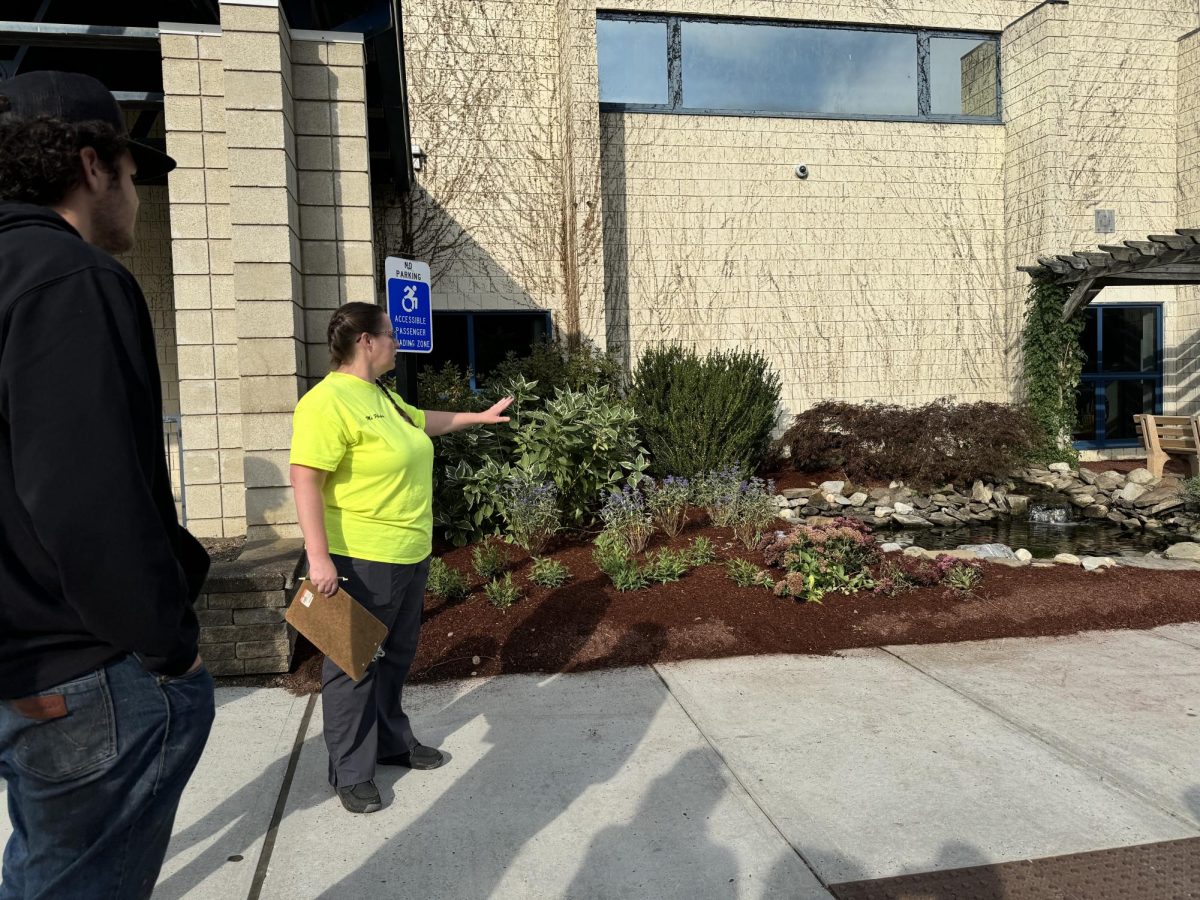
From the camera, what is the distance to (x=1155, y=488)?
34.6 feet

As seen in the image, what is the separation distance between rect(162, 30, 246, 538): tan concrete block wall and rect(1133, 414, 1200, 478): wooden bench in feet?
36.4

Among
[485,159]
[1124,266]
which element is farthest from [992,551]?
[485,159]

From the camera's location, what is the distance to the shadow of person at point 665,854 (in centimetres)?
272

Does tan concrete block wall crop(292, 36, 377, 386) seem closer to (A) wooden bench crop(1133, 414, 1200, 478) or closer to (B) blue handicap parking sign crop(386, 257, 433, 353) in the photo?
(B) blue handicap parking sign crop(386, 257, 433, 353)

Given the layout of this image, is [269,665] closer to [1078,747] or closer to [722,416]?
[1078,747]

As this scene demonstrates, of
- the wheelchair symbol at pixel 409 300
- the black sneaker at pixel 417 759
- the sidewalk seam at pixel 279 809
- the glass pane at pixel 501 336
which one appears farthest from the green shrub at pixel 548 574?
the glass pane at pixel 501 336

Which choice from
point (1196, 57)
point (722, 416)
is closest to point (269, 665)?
point (722, 416)

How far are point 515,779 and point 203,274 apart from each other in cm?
433

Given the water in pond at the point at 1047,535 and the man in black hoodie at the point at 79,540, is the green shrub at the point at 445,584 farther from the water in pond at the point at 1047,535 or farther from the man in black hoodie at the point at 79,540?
the water in pond at the point at 1047,535

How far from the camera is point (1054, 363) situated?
12555 mm

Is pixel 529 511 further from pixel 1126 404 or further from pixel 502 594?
pixel 1126 404

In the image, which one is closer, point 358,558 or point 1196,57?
point 358,558

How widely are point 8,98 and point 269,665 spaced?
3.66 meters

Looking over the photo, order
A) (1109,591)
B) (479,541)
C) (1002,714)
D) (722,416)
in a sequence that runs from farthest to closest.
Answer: (722,416) → (479,541) → (1109,591) → (1002,714)
